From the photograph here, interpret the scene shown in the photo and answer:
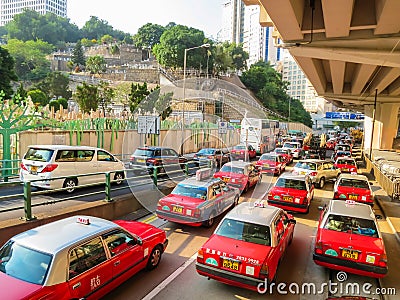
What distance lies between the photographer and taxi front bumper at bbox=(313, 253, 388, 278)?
6.05m

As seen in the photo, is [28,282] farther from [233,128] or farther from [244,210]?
[233,128]

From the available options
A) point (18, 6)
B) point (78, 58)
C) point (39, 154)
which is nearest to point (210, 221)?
point (39, 154)

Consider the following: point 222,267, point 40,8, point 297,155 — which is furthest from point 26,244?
point 40,8

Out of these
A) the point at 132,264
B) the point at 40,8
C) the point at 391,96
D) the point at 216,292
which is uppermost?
the point at 40,8

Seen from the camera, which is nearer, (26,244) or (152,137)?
(26,244)

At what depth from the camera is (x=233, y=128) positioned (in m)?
31.3

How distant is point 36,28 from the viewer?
120m

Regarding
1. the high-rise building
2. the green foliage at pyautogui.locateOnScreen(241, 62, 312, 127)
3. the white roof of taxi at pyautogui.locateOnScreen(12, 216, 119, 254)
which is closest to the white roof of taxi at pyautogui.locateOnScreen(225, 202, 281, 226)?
the white roof of taxi at pyautogui.locateOnScreen(12, 216, 119, 254)

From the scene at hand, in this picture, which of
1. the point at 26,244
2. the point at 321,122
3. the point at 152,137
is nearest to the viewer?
the point at 26,244

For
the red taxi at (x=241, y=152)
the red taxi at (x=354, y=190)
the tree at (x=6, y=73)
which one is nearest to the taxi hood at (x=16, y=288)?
the red taxi at (x=354, y=190)

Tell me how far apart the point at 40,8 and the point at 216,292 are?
201 metres

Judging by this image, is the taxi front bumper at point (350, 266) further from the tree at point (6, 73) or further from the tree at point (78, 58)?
the tree at point (78, 58)

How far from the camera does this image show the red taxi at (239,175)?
13.7 meters

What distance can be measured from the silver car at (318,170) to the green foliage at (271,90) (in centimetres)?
6259
